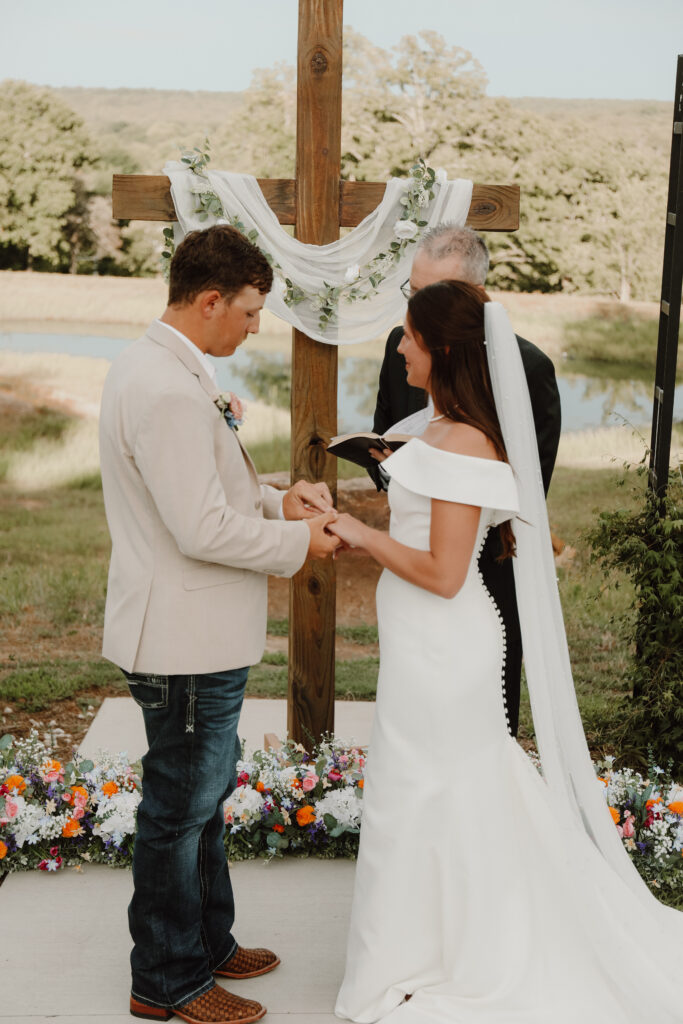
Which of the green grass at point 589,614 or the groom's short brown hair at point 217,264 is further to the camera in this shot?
the green grass at point 589,614

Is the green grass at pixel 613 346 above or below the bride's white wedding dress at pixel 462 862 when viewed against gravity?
above

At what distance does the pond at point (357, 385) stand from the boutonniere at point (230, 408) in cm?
879

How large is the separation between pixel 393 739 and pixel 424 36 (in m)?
11.4

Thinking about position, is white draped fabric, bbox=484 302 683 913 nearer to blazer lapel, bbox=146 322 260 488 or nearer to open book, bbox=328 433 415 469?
open book, bbox=328 433 415 469

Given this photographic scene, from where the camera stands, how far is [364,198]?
376 cm

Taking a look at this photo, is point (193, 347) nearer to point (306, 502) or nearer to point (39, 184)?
point (306, 502)

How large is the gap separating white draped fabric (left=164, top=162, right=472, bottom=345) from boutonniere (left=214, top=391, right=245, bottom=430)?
1.17 meters

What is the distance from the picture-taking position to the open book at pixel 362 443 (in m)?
2.88

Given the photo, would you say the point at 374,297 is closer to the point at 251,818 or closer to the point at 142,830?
the point at 251,818

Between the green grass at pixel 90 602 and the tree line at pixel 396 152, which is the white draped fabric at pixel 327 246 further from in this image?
the tree line at pixel 396 152

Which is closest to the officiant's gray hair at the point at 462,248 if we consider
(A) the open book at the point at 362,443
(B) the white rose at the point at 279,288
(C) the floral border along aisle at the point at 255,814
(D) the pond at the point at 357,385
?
(B) the white rose at the point at 279,288

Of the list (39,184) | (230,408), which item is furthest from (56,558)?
(230,408)

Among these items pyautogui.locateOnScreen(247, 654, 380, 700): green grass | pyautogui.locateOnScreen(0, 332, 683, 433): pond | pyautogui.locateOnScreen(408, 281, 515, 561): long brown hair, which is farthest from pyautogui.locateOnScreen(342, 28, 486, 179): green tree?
pyautogui.locateOnScreen(408, 281, 515, 561): long brown hair

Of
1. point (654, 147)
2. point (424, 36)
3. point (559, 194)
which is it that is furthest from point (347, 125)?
point (654, 147)
